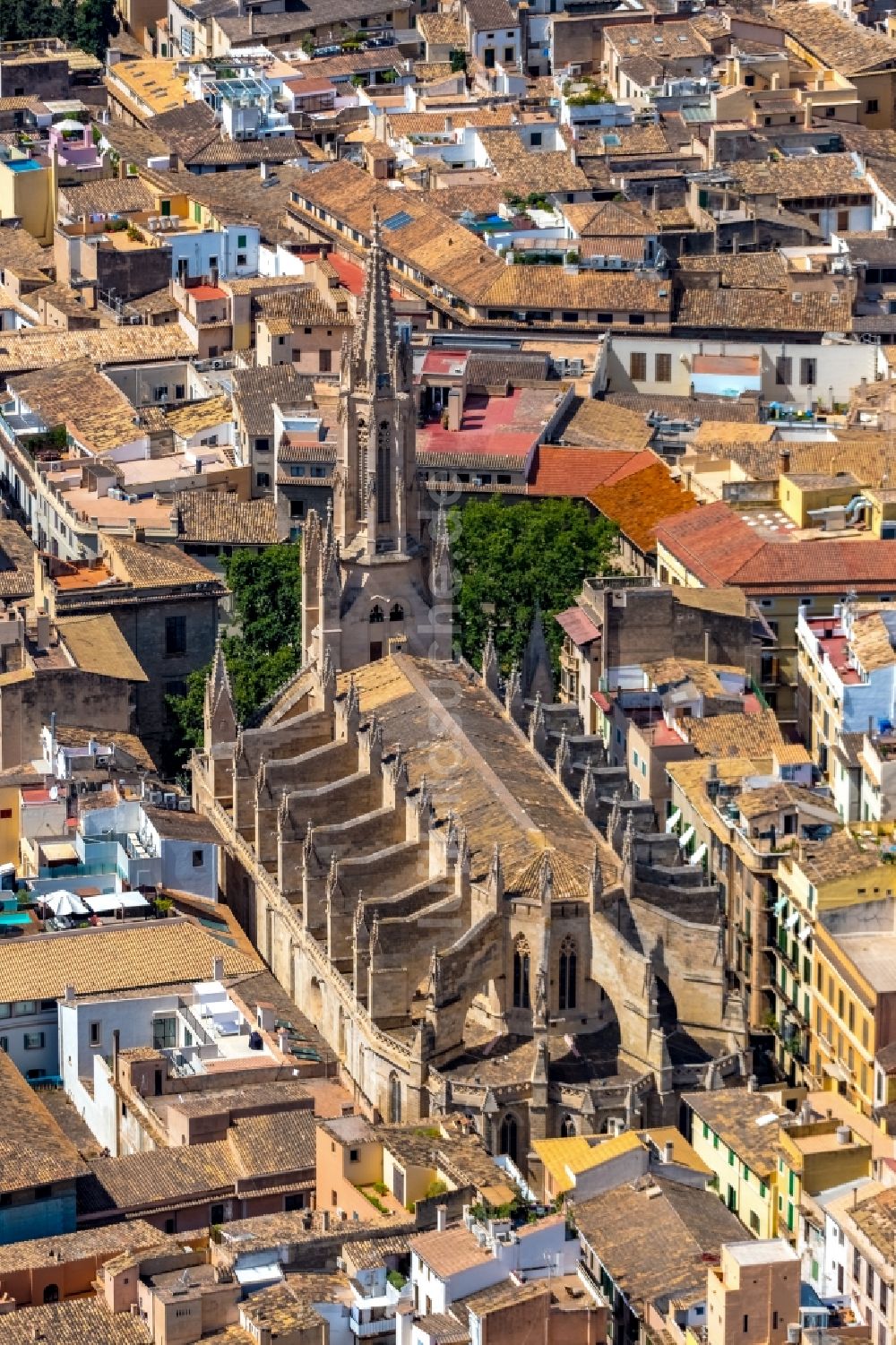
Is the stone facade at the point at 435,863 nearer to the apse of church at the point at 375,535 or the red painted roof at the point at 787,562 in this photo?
the apse of church at the point at 375,535

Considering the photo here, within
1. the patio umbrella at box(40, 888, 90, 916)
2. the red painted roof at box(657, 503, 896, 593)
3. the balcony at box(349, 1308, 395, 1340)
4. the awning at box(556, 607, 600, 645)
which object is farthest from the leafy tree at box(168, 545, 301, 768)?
the balcony at box(349, 1308, 395, 1340)

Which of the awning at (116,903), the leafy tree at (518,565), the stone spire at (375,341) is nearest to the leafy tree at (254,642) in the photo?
the leafy tree at (518,565)

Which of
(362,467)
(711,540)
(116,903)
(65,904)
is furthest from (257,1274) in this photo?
(711,540)

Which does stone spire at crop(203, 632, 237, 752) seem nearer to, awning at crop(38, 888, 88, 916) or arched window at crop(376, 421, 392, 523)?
arched window at crop(376, 421, 392, 523)

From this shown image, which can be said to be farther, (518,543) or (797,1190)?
(518,543)

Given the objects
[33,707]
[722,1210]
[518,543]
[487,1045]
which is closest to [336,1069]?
[487,1045]

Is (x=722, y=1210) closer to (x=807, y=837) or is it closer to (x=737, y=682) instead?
(x=807, y=837)

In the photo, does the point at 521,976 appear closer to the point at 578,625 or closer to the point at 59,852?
the point at 59,852
